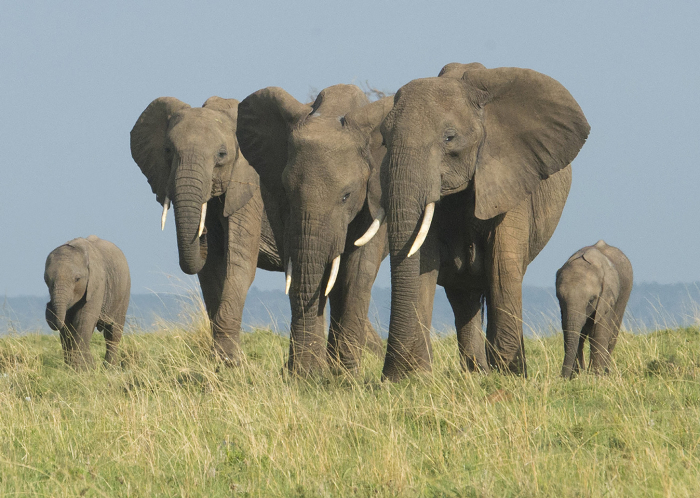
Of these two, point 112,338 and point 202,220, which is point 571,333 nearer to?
point 202,220

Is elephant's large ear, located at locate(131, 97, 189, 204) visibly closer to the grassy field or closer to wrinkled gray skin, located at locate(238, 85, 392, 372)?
wrinkled gray skin, located at locate(238, 85, 392, 372)

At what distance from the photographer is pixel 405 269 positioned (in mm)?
7758

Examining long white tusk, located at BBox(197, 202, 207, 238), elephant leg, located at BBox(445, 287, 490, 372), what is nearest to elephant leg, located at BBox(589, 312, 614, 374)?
elephant leg, located at BBox(445, 287, 490, 372)

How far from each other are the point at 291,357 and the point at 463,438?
9.08ft

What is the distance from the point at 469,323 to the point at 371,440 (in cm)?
401

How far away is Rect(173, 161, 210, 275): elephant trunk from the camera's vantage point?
36.9ft

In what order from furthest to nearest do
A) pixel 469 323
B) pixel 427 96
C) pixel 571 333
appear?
pixel 571 333 → pixel 469 323 → pixel 427 96

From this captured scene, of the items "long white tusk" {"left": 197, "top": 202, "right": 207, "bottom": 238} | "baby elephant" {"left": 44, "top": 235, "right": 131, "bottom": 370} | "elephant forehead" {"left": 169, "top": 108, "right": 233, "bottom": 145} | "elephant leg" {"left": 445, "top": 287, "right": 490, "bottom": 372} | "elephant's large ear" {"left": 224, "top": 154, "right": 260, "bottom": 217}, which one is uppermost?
"elephant forehead" {"left": 169, "top": 108, "right": 233, "bottom": 145}

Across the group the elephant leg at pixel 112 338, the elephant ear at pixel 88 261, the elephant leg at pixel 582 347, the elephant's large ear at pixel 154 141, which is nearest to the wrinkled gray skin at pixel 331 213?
the elephant leg at pixel 582 347

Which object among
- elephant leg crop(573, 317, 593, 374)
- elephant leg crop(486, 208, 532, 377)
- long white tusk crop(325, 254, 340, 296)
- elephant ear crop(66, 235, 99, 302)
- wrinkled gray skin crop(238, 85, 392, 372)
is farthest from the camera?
elephant ear crop(66, 235, 99, 302)

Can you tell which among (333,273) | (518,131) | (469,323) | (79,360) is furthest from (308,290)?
(79,360)

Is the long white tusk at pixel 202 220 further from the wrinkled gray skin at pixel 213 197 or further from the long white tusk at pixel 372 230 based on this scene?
the long white tusk at pixel 372 230

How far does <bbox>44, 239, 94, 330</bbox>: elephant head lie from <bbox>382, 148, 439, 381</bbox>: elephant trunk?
6.68m

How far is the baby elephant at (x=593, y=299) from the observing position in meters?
11.0
